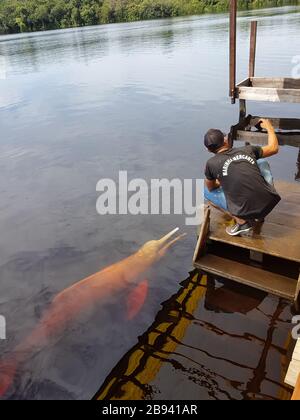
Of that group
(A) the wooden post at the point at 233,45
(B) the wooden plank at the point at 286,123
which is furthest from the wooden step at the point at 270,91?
(B) the wooden plank at the point at 286,123

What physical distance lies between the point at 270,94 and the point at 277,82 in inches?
82.1

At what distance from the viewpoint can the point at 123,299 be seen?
690 centimetres

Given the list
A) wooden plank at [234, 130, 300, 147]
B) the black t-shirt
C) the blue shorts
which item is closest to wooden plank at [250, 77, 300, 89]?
wooden plank at [234, 130, 300, 147]

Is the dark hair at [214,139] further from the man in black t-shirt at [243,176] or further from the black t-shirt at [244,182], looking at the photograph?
the black t-shirt at [244,182]

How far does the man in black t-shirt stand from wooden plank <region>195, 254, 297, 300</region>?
0.96 meters

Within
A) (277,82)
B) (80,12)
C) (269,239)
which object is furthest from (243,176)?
(80,12)

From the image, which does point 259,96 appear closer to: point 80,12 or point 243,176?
point 243,176

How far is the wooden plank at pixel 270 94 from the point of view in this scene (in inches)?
520

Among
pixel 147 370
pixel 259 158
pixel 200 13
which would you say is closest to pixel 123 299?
pixel 147 370

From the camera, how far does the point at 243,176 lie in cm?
558

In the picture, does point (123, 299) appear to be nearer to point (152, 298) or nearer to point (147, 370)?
point (152, 298)

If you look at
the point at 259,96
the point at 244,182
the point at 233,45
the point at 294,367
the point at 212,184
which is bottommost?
the point at 294,367

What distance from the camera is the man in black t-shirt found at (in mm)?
5613

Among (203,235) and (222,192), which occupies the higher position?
(222,192)
